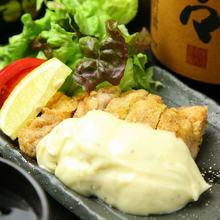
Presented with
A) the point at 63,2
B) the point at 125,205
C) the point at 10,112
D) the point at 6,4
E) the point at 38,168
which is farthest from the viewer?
the point at 6,4

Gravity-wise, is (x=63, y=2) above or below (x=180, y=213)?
above

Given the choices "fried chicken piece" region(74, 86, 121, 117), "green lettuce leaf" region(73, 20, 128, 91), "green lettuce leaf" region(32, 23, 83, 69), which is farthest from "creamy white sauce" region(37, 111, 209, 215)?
"green lettuce leaf" region(32, 23, 83, 69)

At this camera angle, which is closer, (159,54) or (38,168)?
(38,168)

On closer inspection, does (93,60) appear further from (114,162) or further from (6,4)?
(6,4)

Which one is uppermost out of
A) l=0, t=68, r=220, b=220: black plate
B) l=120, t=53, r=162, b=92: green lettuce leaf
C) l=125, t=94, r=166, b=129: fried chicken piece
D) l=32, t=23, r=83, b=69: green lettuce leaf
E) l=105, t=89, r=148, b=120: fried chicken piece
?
l=32, t=23, r=83, b=69: green lettuce leaf

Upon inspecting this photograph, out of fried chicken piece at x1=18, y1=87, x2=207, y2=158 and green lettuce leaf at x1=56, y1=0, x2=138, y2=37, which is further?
green lettuce leaf at x1=56, y1=0, x2=138, y2=37

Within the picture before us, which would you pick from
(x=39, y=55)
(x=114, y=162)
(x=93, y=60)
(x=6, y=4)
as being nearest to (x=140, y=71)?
(x=93, y=60)

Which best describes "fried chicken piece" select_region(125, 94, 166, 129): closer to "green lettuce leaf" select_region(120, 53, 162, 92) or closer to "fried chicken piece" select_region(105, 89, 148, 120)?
"fried chicken piece" select_region(105, 89, 148, 120)
